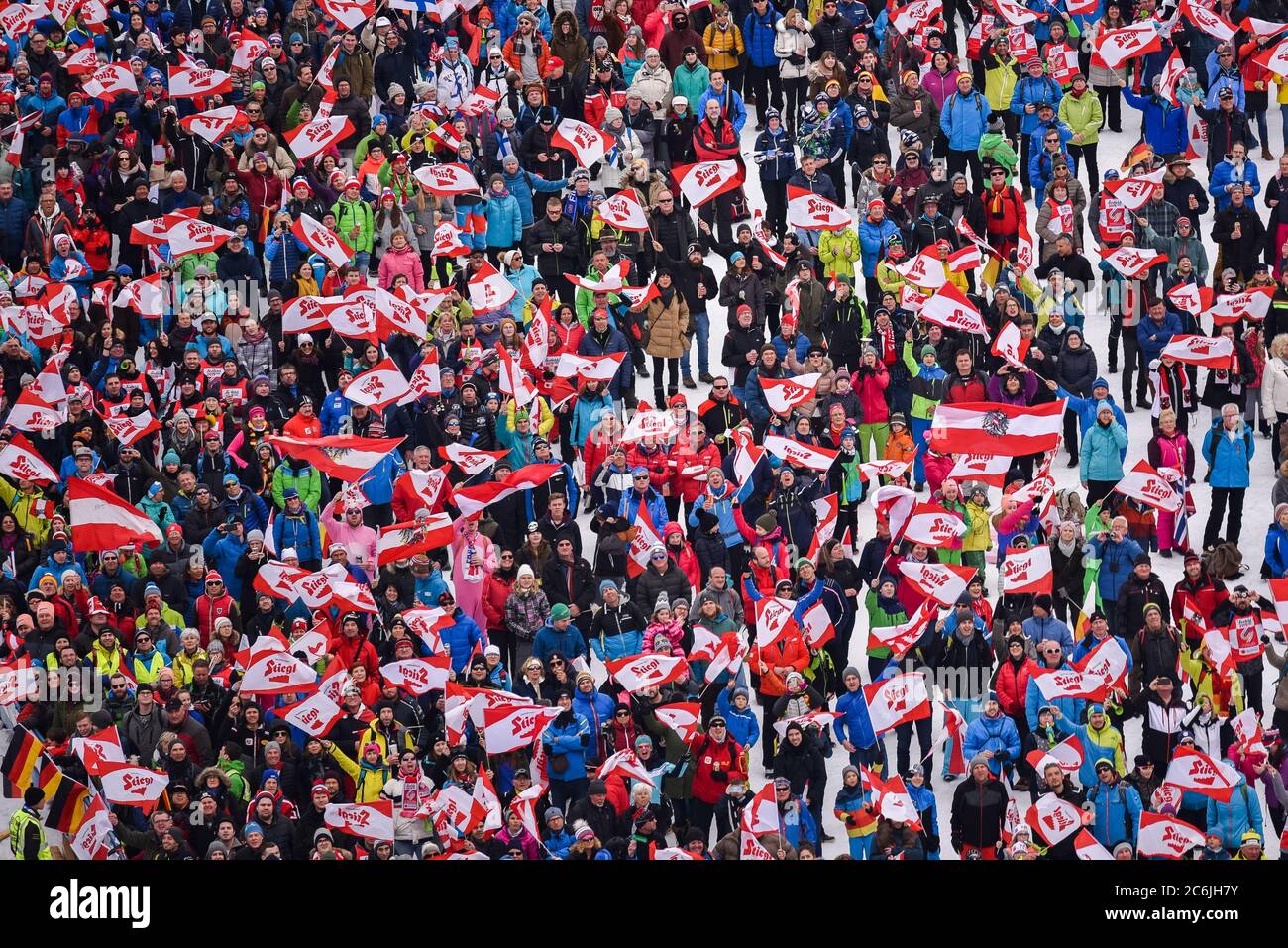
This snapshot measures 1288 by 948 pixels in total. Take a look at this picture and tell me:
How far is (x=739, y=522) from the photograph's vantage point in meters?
25.3

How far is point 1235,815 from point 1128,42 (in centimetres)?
1191

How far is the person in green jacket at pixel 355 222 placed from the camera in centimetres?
2931

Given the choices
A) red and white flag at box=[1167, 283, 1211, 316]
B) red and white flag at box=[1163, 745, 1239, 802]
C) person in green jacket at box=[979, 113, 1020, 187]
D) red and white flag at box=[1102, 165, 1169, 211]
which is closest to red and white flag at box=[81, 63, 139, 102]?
person in green jacket at box=[979, 113, 1020, 187]

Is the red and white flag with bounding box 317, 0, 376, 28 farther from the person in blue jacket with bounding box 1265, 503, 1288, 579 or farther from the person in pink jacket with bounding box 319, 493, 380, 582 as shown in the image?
the person in blue jacket with bounding box 1265, 503, 1288, 579

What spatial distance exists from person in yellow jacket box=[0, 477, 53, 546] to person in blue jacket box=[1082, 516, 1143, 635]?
9352 millimetres

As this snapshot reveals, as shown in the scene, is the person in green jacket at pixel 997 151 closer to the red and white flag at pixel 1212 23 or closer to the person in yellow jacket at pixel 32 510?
the red and white flag at pixel 1212 23

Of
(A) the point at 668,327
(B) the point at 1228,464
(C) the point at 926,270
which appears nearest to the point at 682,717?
(B) the point at 1228,464

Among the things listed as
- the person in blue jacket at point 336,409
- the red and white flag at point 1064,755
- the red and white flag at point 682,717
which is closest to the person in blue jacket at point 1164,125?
the person in blue jacket at point 336,409

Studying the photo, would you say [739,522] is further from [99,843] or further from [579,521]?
[99,843]

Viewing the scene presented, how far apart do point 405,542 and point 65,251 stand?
266 inches

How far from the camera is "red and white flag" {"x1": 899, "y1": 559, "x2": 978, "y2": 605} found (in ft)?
78.4

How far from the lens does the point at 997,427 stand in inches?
1016

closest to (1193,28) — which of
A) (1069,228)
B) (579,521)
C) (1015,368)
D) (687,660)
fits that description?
(1069,228)

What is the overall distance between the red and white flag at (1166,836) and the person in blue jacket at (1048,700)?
1.40 metres
